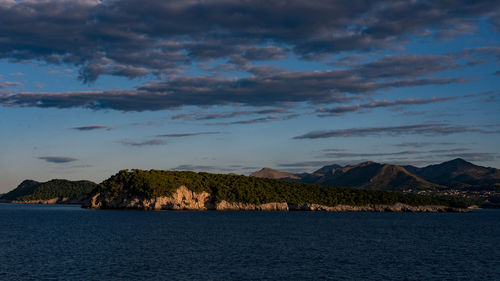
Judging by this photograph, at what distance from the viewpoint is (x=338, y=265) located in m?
62.9

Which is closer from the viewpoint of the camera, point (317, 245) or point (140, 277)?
point (140, 277)

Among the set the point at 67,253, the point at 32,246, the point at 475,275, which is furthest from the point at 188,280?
the point at 32,246

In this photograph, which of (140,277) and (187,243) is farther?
(187,243)

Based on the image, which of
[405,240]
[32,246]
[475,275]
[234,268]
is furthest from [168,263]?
[405,240]

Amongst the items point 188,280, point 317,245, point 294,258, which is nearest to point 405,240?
point 317,245

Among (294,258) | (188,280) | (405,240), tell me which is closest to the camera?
(188,280)

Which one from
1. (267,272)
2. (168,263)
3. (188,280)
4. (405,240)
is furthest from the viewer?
(405,240)

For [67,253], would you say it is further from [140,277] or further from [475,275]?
[475,275]

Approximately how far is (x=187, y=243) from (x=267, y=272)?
32.5 metres

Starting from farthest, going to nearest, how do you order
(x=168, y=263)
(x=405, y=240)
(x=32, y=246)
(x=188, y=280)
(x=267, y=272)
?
(x=405, y=240), (x=32, y=246), (x=168, y=263), (x=267, y=272), (x=188, y=280)

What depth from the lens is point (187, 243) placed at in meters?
86.4

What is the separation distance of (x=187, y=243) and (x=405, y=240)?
45771mm

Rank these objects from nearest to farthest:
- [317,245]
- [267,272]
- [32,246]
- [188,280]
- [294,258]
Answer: [188,280]
[267,272]
[294,258]
[32,246]
[317,245]

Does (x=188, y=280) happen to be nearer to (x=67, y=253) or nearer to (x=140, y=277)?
(x=140, y=277)
